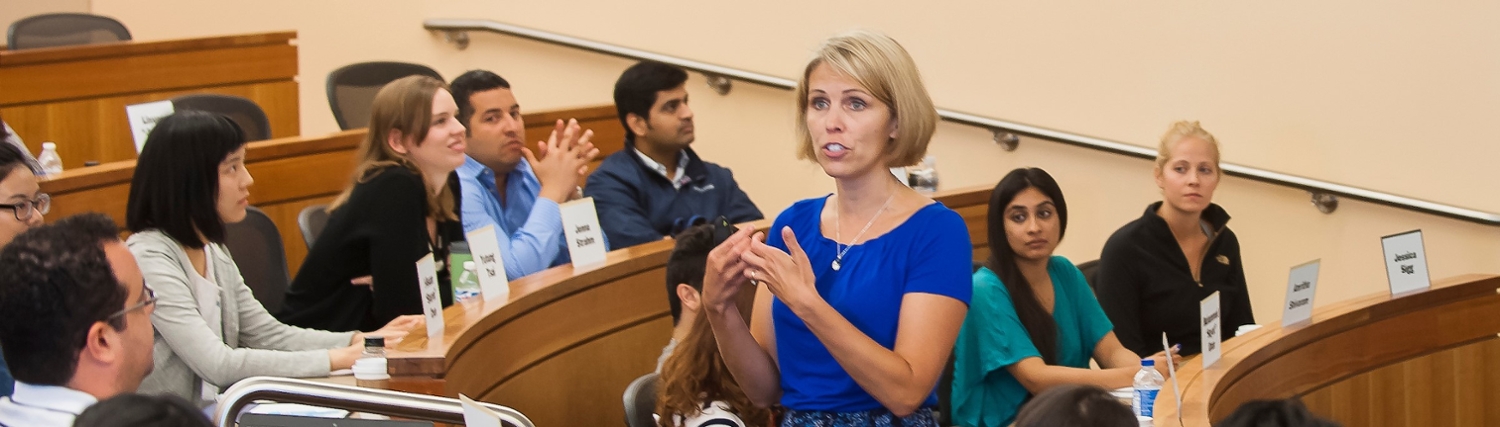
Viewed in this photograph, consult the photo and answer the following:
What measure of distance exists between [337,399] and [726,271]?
1.77ft

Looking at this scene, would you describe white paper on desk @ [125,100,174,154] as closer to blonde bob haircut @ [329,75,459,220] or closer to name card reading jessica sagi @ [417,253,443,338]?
blonde bob haircut @ [329,75,459,220]

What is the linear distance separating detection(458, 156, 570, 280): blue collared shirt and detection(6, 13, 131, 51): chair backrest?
2.89 metres

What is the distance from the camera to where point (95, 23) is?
257 inches

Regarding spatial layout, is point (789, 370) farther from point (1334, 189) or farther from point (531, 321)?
point (1334, 189)

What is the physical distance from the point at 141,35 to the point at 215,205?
19.4 ft

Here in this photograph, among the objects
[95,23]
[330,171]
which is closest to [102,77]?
[95,23]

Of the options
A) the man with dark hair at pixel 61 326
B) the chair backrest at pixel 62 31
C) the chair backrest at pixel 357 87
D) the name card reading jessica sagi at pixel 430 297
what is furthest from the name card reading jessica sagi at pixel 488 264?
the chair backrest at pixel 62 31

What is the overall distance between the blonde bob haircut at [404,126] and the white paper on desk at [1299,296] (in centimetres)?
198

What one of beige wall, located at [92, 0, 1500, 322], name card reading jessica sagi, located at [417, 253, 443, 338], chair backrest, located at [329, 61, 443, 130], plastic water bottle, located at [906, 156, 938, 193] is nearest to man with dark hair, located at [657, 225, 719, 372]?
name card reading jessica sagi, located at [417, 253, 443, 338]

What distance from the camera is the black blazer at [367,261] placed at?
3.33 meters

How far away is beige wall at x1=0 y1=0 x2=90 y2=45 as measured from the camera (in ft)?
28.0

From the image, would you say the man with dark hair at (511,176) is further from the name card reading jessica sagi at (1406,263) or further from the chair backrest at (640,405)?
the name card reading jessica sagi at (1406,263)

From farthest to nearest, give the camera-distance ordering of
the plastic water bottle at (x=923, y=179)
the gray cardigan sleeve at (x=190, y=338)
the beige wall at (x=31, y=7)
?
the beige wall at (x=31, y=7) < the plastic water bottle at (x=923, y=179) < the gray cardigan sleeve at (x=190, y=338)

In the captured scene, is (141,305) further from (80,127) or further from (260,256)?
(80,127)
